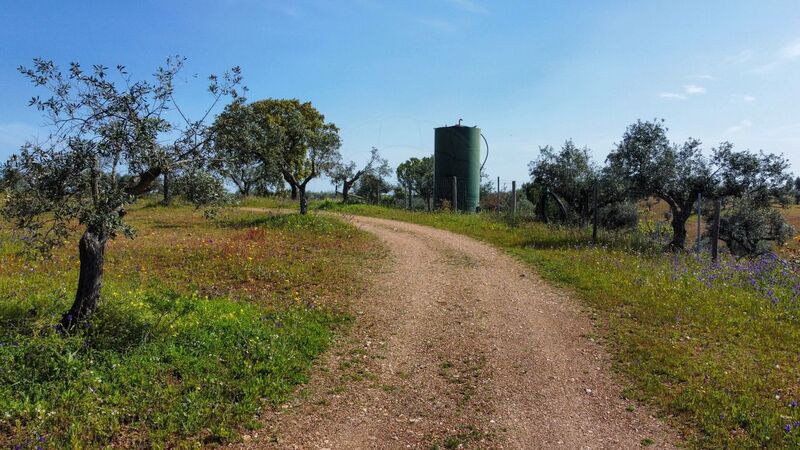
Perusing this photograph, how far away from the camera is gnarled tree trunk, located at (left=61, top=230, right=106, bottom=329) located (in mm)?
6660

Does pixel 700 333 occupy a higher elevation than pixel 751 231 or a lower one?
lower

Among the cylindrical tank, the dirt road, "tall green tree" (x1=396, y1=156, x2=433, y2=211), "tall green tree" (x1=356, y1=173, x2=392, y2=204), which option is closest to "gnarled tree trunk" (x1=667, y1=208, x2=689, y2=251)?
the dirt road

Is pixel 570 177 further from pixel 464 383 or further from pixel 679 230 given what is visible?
pixel 464 383

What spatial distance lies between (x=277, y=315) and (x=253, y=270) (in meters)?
2.95

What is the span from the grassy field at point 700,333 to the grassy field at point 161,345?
452cm

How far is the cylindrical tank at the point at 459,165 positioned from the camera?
2684 centimetres

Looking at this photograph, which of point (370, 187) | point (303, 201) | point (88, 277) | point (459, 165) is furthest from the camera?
point (370, 187)

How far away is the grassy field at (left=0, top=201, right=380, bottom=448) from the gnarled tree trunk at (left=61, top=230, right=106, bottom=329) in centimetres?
22

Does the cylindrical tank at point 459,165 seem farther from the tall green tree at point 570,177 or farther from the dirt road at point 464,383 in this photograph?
the dirt road at point 464,383

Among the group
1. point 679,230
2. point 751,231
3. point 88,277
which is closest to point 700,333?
point 88,277

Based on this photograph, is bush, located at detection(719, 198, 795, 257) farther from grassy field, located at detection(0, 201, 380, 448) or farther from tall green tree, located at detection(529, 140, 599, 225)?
grassy field, located at detection(0, 201, 380, 448)

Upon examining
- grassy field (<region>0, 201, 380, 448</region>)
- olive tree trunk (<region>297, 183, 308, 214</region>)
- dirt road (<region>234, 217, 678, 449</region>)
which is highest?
olive tree trunk (<region>297, 183, 308, 214</region>)

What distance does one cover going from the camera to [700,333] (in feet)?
25.9

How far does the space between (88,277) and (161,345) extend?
149cm
